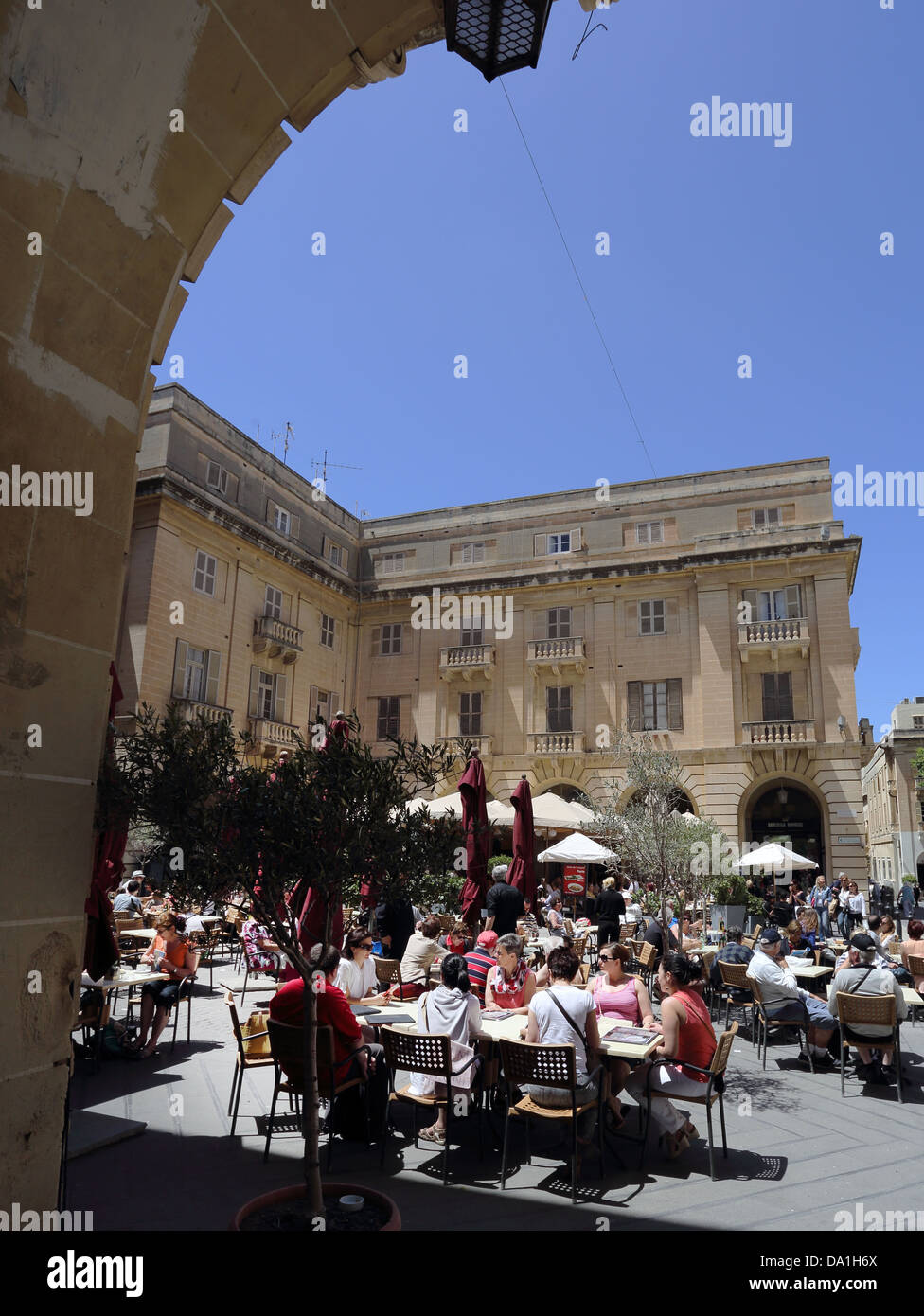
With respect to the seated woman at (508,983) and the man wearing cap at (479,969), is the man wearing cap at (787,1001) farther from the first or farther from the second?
the man wearing cap at (479,969)

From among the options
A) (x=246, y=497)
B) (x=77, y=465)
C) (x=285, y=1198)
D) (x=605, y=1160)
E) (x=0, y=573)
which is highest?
(x=246, y=497)

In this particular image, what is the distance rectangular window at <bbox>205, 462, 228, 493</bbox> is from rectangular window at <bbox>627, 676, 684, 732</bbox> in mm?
14498

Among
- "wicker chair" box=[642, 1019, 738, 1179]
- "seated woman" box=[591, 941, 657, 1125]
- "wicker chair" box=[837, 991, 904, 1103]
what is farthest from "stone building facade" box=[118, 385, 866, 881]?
"wicker chair" box=[642, 1019, 738, 1179]

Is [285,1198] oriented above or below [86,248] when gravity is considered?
below

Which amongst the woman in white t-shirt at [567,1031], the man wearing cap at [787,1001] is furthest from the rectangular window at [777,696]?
the woman in white t-shirt at [567,1031]

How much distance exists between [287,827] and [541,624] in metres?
25.7

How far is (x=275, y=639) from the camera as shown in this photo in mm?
26219

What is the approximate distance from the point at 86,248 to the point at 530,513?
27.3 metres

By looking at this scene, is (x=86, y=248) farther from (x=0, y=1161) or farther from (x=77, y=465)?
(x=0, y=1161)

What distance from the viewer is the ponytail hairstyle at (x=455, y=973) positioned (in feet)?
19.8

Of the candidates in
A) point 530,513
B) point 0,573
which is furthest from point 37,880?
point 530,513

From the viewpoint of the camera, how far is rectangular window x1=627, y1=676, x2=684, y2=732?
2662cm

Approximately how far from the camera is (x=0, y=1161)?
3016 mm

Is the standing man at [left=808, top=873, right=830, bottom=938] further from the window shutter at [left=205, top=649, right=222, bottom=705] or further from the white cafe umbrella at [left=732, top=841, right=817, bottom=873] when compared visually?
the window shutter at [left=205, top=649, right=222, bottom=705]
